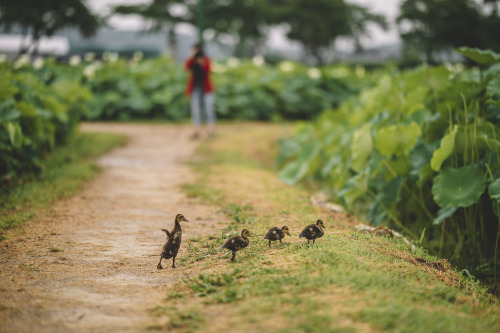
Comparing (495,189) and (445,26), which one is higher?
(445,26)

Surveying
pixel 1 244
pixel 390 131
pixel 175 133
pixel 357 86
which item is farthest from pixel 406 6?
pixel 1 244

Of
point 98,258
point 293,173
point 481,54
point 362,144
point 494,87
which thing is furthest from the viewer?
point 293,173

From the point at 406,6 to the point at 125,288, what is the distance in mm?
25658

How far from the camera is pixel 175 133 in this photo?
9820 mm

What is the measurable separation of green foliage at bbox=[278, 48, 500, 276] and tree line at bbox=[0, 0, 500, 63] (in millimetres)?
6990

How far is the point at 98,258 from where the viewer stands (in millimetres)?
3156

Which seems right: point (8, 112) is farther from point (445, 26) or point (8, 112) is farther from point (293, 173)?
point (445, 26)

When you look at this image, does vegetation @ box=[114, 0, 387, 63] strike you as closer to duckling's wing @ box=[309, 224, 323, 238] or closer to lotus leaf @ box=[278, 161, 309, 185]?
lotus leaf @ box=[278, 161, 309, 185]

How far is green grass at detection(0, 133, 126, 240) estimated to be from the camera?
4195 millimetres

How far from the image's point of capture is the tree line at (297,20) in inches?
508

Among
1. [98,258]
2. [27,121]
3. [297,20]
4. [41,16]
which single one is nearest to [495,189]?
[98,258]

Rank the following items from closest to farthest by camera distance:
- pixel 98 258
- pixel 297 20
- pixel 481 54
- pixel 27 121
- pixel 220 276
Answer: pixel 220 276, pixel 98 258, pixel 481 54, pixel 27 121, pixel 297 20

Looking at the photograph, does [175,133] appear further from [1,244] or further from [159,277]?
[159,277]

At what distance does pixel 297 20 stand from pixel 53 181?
1244 inches
